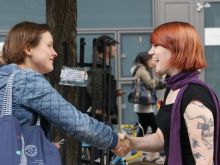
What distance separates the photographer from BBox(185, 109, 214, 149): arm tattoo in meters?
2.91

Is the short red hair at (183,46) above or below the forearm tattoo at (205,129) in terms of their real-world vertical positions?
above

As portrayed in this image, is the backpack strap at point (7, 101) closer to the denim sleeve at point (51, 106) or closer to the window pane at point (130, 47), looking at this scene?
the denim sleeve at point (51, 106)

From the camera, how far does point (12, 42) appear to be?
10.2 feet

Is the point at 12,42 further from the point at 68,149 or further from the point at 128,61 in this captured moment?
the point at 128,61

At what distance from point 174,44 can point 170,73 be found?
18 cm

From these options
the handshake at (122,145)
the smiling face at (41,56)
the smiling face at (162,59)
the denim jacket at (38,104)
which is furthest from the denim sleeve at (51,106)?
the smiling face at (162,59)

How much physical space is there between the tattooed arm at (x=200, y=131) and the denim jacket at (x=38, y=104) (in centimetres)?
56

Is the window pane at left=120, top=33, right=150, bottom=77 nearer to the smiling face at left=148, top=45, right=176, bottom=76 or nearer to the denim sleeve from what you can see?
the smiling face at left=148, top=45, right=176, bottom=76

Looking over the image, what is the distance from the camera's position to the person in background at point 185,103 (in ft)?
9.60

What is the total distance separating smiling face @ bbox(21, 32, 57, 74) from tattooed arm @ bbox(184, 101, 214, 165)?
0.83m

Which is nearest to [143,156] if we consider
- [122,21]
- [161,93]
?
[161,93]

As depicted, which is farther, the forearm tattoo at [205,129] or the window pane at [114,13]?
the window pane at [114,13]

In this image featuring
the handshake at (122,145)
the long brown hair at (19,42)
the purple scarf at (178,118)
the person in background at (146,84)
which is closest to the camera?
the purple scarf at (178,118)

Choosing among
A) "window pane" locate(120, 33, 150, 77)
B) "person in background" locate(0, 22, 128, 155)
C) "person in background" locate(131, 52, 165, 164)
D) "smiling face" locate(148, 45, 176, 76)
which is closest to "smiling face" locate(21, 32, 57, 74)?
"person in background" locate(0, 22, 128, 155)
